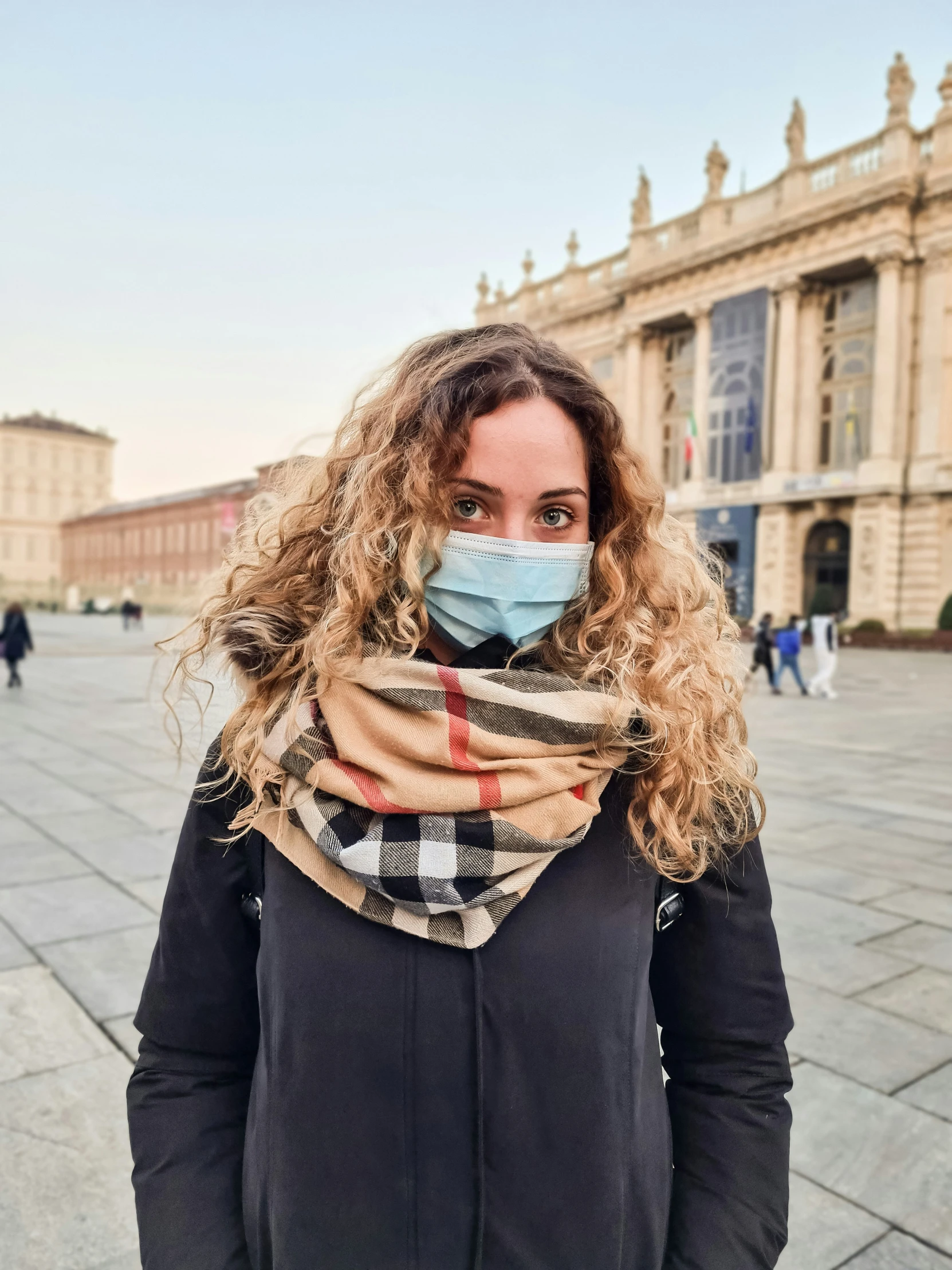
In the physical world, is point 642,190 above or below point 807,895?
above

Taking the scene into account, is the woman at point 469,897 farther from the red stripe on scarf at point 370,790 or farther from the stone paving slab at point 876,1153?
the stone paving slab at point 876,1153

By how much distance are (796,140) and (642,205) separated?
27.1 feet

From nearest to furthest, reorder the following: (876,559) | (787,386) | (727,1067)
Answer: (727,1067) → (876,559) → (787,386)

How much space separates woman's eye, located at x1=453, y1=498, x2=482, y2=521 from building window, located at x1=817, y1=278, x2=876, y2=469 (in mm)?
33548

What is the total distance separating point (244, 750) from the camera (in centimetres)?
123

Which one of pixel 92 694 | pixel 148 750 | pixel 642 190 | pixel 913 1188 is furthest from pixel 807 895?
pixel 642 190

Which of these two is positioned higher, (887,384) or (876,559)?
(887,384)

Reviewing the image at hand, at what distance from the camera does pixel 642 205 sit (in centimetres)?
4109

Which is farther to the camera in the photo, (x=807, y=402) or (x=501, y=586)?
(x=807, y=402)

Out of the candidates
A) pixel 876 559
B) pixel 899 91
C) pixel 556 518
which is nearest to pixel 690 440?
pixel 876 559

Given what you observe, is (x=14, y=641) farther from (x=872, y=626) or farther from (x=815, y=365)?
(x=815, y=365)

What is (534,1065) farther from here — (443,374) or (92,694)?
(92,694)

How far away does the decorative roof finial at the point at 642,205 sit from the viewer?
40969 millimetres

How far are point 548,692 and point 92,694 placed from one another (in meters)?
13.5
